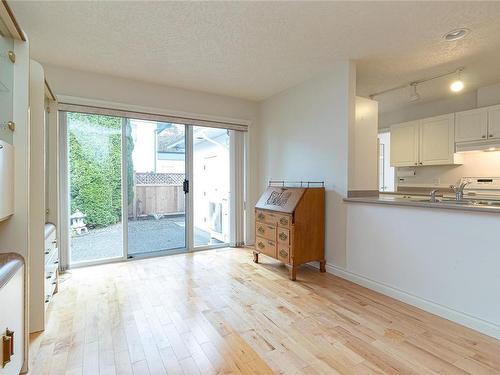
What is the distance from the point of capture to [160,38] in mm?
2514

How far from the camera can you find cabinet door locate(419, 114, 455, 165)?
410cm

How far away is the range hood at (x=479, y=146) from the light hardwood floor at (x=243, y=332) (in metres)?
2.72

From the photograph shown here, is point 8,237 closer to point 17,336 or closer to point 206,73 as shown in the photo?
point 17,336

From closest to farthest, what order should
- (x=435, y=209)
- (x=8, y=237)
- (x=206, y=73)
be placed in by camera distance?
(x=8, y=237)
(x=435, y=209)
(x=206, y=73)

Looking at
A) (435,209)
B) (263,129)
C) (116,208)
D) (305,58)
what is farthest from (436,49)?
(116,208)

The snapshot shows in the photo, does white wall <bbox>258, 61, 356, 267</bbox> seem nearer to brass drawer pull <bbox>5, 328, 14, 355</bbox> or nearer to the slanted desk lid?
the slanted desk lid

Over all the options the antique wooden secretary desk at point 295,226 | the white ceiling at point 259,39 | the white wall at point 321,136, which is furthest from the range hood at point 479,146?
the antique wooden secretary desk at point 295,226

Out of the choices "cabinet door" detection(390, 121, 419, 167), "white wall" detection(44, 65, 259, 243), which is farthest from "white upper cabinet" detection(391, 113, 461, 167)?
"white wall" detection(44, 65, 259, 243)

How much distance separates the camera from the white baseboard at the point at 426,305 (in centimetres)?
196

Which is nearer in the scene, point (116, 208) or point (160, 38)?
point (160, 38)

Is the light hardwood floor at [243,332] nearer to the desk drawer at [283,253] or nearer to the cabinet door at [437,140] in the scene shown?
the desk drawer at [283,253]

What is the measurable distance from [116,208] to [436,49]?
4104 millimetres

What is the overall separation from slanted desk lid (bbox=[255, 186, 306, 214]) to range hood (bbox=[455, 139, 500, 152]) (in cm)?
264

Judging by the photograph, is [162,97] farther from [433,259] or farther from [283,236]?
[433,259]
